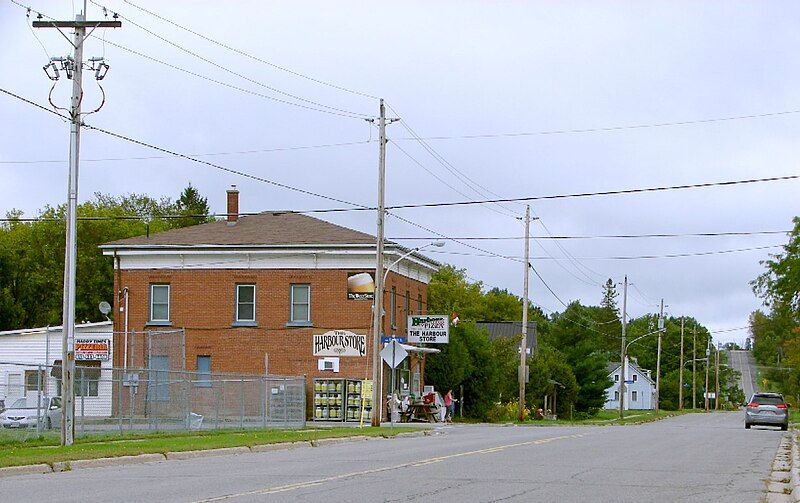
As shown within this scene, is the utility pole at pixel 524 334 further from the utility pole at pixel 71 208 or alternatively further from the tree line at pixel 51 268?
the utility pole at pixel 71 208

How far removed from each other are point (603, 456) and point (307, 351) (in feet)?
87.0

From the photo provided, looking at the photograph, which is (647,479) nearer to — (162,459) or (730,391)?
(162,459)

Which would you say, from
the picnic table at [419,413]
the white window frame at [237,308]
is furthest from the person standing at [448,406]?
the white window frame at [237,308]

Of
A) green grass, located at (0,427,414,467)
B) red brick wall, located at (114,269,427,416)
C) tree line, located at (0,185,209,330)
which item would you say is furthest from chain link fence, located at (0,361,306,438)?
tree line, located at (0,185,209,330)

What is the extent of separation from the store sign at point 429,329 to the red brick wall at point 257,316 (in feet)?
3.69

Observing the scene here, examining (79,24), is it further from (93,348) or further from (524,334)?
(524,334)

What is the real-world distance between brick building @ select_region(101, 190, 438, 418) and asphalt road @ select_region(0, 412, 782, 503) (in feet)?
71.6

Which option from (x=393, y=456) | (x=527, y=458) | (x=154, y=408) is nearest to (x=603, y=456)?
(x=527, y=458)

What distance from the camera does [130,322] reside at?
51.5m

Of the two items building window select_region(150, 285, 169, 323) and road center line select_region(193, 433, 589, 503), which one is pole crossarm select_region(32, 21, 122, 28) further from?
building window select_region(150, 285, 169, 323)

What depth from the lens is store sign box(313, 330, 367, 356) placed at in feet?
161

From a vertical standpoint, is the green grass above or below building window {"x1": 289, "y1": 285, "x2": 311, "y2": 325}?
below

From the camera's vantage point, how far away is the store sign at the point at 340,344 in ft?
161

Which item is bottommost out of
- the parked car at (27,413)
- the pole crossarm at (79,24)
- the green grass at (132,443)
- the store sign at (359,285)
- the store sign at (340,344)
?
the green grass at (132,443)
